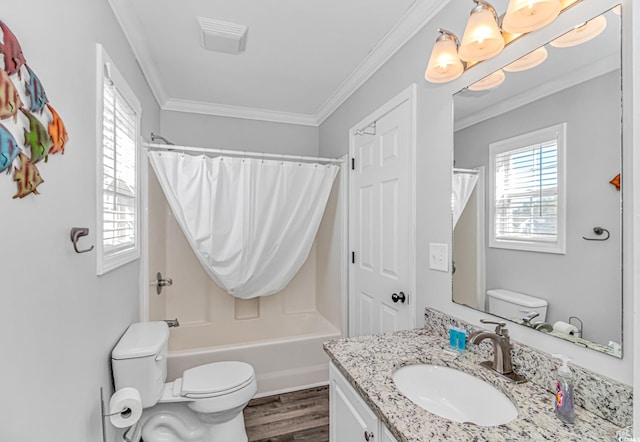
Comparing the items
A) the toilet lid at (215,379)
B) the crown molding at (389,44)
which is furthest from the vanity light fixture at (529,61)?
the toilet lid at (215,379)

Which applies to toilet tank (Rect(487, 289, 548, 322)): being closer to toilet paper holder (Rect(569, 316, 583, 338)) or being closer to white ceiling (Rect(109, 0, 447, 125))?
toilet paper holder (Rect(569, 316, 583, 338))

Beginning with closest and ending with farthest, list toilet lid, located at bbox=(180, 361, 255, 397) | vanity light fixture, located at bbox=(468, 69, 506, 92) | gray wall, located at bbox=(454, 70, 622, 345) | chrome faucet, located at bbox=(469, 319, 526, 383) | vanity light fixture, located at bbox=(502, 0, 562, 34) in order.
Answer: gray wall, located at bbox=(454, 70, 622, 345) → vanity light fixture, located at bbox=(502, 0, 562, 34) → chrome faucet, located at bbox=(469, 319, 526, 383) → vanity light fixture, located at bbox=(468, 69, 506, 92) → toilet lid, located at bbox=(180, 361, 255, 397)

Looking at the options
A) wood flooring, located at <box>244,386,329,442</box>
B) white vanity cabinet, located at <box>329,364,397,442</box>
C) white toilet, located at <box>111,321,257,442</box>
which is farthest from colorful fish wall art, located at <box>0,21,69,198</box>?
wood flooring, located at <box>244,386,329,442</box>

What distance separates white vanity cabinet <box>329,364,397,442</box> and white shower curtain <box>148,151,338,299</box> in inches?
56.1

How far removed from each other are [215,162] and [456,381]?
2.08 meters

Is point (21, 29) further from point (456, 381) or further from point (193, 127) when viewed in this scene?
point (193, 127)

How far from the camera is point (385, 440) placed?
92 centimetres

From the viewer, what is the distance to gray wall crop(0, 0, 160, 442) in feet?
2.65

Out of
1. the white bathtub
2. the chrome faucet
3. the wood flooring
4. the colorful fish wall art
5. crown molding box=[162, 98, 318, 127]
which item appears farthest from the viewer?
crown molding box=[162, 98, 318, 127]

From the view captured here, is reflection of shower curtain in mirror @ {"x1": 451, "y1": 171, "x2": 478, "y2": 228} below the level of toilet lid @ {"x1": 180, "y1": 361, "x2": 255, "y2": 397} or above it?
above

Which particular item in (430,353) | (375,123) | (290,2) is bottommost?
(430,353)

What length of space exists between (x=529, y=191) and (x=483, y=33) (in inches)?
23.5

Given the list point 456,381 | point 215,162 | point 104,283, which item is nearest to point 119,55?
point 215,162

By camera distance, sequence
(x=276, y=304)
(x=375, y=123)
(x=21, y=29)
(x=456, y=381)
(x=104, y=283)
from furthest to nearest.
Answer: (x=276, y=304) → (x=375, y=123) → (x=104, y=283) → (x=456, y=381) → (x=21, y=29)
